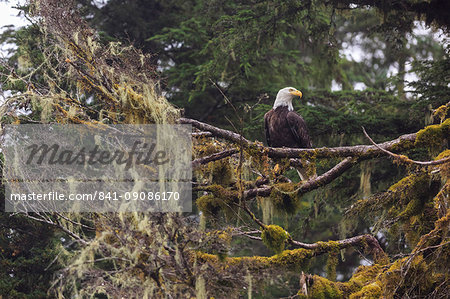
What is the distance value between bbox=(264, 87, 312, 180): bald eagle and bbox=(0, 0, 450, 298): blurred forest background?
1.67ft

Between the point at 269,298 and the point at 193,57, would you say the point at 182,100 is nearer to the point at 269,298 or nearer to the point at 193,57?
the point at 193,57

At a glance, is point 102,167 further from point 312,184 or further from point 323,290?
point 323,290

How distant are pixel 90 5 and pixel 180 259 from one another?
9572 millimetres

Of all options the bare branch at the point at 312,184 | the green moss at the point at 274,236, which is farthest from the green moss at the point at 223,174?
the green moss at the point at 274,236

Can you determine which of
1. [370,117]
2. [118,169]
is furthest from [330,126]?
[118,169]

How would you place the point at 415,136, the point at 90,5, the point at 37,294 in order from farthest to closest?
the point at 90,5 → the point at 37,294 → the point at 415,136

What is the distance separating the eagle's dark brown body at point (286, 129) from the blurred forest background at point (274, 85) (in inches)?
19.7

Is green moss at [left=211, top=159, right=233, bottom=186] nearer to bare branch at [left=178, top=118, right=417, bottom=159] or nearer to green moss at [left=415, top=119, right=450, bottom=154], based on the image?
bare branch at [left=178, top=118, right=417, bottom=159]

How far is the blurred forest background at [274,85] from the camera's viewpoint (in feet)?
25.3

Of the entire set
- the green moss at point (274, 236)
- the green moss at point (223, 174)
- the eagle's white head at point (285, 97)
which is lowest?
the green moss at point (274, 236)

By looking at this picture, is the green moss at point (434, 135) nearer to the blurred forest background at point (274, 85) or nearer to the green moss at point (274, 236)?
the blurred forest background at point (274, 85)

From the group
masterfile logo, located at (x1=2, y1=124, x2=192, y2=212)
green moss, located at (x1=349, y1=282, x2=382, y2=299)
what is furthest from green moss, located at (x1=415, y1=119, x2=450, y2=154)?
masterfile logo, located at (x1=2, y1=124, x2=192, y2=212)

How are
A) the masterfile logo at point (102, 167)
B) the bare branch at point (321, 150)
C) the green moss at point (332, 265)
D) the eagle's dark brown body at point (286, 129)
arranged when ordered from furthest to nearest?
1. the eagle's dark brown body at point (286, 129)
2. the green moss at point (332, 265)
3. the bare branch at point (321, 150)
4. the masterfile logo at point (102, 167)

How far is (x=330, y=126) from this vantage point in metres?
9.36
